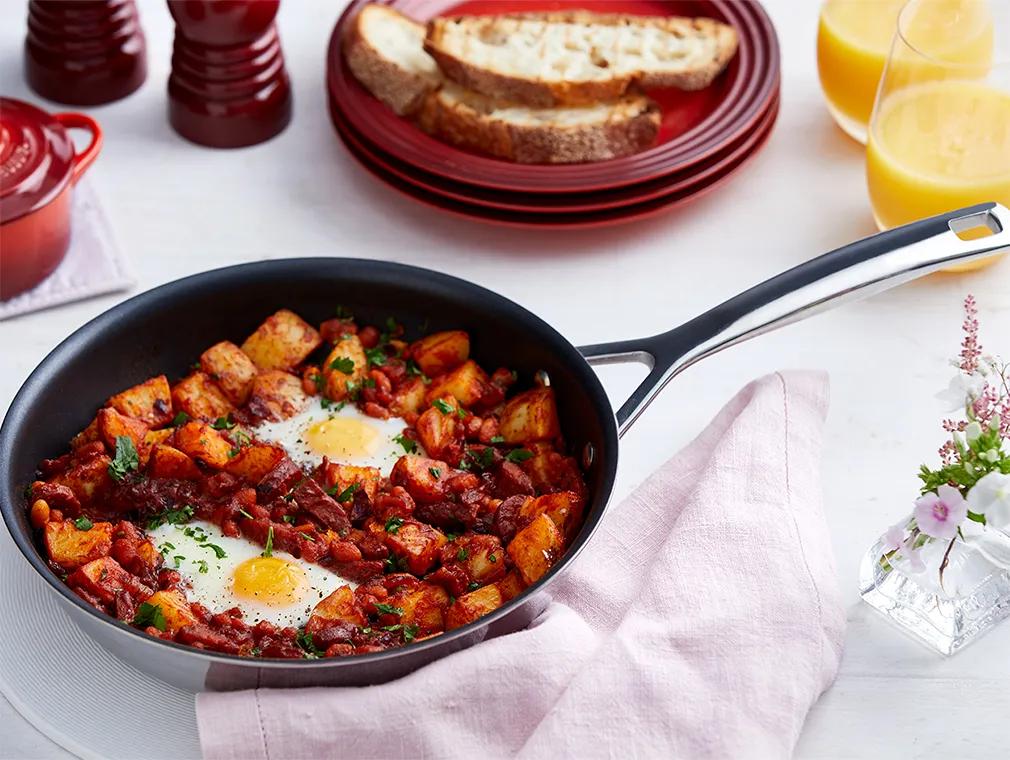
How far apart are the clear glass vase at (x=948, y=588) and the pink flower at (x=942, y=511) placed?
0.15 metres

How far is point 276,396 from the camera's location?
2.98 metres

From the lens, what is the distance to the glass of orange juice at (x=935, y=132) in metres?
3.37

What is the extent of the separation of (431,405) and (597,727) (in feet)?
2.92

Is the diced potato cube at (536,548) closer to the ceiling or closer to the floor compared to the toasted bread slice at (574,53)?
closer to the floor

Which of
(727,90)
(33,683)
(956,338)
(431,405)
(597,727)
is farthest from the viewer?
(727,90)

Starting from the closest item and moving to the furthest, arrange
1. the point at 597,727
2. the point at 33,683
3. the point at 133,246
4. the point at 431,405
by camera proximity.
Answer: the point at 597,727, the point at 33,683, the point at 431,405, the point at 133,246

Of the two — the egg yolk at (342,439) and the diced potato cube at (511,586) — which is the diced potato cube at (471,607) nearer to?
the diced potato cube at (511,586)

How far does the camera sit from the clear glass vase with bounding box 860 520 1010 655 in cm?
257

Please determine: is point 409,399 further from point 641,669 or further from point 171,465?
point 641,669

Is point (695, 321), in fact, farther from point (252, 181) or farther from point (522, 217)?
point (252, 181)

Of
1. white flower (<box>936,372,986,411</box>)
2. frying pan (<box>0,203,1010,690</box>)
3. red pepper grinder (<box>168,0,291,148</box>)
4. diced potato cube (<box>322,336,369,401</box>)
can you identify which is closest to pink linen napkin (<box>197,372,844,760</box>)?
frying pan (<box>0,203,1010,690</box>)

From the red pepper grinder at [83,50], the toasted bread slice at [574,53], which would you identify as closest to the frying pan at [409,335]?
the toasted bread slice at [574,53]

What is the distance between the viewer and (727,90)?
13.0 feet

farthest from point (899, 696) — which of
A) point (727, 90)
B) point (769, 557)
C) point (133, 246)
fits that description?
point (133, 246)
